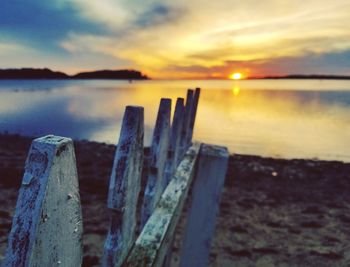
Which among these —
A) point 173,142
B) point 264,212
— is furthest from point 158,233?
point 264,212

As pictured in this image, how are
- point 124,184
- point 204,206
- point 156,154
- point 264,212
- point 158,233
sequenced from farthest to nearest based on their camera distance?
point 264,212, point 204,206, point 156,154, point 158,233, point 124,184

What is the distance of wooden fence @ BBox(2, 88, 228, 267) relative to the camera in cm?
58

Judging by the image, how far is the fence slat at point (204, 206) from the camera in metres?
2.25

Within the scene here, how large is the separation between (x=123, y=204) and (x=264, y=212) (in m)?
5.35

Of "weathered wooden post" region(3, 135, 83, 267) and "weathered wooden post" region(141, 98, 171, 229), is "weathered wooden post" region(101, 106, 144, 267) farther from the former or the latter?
"weathered wooden post" region(141, 98, 171, 229)

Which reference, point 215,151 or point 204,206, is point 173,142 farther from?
point 204,206

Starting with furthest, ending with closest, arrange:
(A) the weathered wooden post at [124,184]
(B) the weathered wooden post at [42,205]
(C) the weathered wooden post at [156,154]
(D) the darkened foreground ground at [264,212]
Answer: (D) the darkened foreground ground at [264,212] < (C) the weathered wooden post at [156,154] < (A) the weathered wooden post at [124,184] < (B) the weathered wooden post at [42,205]

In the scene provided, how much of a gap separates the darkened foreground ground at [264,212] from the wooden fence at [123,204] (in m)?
2.22

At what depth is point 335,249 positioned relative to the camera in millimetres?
4500

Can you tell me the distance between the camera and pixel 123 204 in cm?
121

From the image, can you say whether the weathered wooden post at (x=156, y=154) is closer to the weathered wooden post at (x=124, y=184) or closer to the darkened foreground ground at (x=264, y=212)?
the weathered wooden post at (x=124, y=184)

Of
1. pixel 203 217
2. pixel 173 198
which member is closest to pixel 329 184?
pixel 203 217

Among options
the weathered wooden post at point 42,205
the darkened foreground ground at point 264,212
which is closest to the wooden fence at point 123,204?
the weathered wooden post at point 42,205

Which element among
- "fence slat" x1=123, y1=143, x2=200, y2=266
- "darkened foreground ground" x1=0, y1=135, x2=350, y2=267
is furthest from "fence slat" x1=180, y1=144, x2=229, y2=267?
"darkened foreground ground" x1=0, y1=135, x2=350, y2=267
